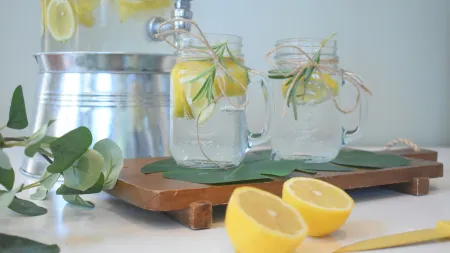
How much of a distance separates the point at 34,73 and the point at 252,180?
76 centimetres

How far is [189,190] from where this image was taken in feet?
1.85

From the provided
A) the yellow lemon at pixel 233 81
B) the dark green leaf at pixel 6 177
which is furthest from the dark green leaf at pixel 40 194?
the yellow lemon at pixel 233 81

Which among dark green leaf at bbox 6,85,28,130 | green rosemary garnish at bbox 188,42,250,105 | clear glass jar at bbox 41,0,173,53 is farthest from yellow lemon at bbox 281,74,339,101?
dark green leaf at bbox 6,85,28,130

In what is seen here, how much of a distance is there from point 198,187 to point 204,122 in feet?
0.45

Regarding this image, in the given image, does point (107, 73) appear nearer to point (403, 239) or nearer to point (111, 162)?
point (111, 162)

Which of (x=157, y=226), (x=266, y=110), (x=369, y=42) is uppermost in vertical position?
(x=369, y=42)

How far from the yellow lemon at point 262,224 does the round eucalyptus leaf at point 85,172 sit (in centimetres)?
17

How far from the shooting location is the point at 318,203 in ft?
1.84

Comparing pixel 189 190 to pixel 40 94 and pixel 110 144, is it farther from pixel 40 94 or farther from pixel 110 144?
pixel 40 94

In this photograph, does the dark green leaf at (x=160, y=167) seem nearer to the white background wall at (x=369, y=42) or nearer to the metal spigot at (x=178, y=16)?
the metal spigot at (x=178, y=16)

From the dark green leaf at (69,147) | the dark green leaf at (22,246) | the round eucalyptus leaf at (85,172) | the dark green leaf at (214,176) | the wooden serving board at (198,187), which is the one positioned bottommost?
the dark green leaf at (22,246)

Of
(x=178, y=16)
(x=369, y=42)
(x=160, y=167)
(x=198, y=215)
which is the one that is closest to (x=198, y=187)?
(x=198, y=215)

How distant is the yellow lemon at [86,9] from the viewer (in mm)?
821

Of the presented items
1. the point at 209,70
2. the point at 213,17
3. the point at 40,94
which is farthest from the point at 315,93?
the point at 213,17
